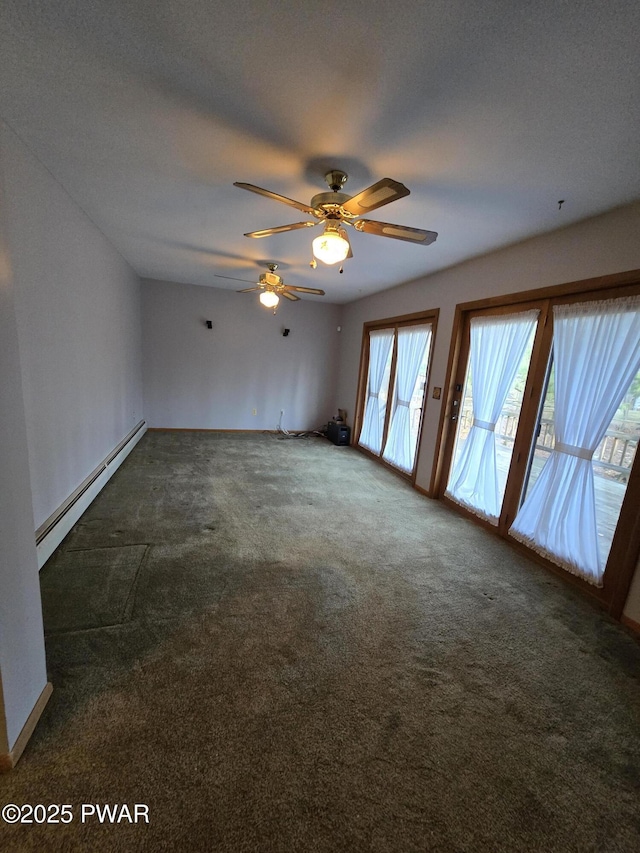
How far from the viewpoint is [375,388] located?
18.4 feet

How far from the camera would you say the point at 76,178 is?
2.42 metres

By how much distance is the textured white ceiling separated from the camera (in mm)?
1179

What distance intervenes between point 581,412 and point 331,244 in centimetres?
210

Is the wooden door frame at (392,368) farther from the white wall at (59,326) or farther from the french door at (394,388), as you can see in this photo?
the white wall at (59,326)

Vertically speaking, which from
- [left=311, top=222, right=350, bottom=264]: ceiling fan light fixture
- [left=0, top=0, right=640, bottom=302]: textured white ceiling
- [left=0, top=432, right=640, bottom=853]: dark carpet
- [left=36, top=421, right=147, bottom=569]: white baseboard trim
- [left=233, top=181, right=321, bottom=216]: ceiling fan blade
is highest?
[left=0, top=0, right=640, bottom=302]: textured white ceiling

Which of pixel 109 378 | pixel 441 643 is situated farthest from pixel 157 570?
pixel 109 378

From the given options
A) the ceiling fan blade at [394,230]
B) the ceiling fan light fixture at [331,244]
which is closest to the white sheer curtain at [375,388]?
the ceiling fan blade at [394,230]

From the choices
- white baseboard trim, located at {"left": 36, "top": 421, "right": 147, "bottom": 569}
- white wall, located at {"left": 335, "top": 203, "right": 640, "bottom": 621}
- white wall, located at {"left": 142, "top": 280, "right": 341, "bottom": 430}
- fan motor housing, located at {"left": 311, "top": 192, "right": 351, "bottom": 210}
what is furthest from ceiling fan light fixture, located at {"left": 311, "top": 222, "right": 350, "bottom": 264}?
white wall, located at {"left": 142, "top": 280, "right": 341, "bottom": 430}

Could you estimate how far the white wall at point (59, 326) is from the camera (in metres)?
2.10

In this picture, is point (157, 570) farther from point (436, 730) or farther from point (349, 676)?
point (436, 730)

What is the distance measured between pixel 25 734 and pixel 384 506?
2.99 metres

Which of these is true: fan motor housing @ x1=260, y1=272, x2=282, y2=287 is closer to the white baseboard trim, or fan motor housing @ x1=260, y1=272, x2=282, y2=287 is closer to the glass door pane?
the white baseboard trim

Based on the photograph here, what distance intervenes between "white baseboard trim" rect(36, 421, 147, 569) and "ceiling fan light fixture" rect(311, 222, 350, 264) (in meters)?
2.53

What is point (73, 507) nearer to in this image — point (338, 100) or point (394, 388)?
point (338, 100)
